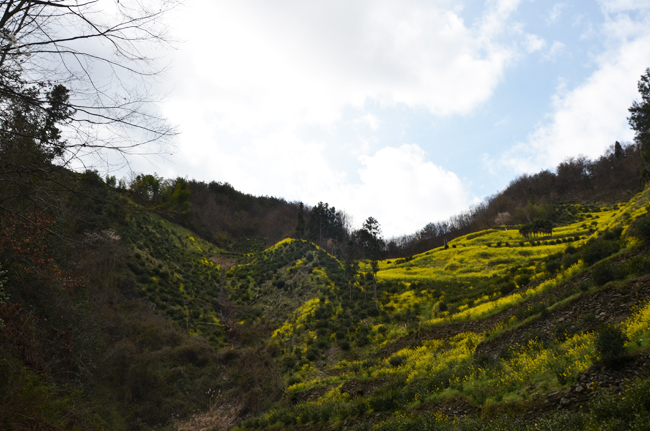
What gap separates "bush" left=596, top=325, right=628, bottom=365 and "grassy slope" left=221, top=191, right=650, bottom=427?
453mm

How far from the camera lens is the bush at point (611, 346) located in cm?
649

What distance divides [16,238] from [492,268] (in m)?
48.5

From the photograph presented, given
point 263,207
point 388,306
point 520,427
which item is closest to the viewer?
point 520,427

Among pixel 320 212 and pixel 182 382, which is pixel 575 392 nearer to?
pixel 182 382

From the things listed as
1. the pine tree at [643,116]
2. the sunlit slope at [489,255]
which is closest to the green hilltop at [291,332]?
the sunlit slope at [489,255]

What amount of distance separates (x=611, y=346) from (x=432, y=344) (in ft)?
37.8

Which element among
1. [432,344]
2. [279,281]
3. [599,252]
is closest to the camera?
[599,252]

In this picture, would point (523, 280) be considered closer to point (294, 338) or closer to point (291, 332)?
point (294, 338)

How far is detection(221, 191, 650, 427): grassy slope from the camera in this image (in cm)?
870

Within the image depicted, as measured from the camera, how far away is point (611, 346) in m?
6.57

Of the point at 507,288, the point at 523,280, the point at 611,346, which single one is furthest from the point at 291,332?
the point at 611,346

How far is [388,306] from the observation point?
3064 cm

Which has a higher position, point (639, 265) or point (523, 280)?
point (639, 265)

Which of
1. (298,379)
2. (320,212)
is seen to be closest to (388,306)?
(298,379)
